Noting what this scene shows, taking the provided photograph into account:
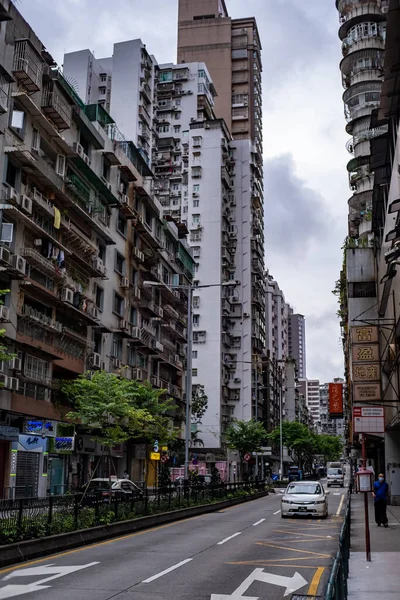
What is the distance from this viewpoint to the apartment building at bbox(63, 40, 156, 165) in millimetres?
86312

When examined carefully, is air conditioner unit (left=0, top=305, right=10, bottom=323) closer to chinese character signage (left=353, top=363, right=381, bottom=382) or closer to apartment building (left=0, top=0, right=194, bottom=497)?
apartment building (left=0, top=0, right=194, bottom=497)

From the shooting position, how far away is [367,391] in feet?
122

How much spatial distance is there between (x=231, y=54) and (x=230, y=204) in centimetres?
2739

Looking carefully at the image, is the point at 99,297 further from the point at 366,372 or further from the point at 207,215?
the point at 207,215

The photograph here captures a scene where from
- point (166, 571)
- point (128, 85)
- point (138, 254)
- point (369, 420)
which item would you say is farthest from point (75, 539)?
point (128, 85)

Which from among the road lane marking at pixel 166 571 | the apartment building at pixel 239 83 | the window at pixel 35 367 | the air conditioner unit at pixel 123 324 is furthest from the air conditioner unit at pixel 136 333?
the apartment building at pixel 239 83

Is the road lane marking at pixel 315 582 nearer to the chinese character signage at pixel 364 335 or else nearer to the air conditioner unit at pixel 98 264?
the chinese character signage at pixel 364 335

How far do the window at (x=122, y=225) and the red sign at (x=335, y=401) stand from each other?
5479 cm

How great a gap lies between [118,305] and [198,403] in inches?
1220

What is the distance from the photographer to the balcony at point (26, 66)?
33281mm

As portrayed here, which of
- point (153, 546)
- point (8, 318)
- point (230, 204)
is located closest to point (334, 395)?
point (230, 204)

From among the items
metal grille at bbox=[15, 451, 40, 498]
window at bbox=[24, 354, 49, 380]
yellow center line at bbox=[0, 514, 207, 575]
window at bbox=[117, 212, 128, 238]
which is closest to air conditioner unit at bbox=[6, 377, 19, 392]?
window at bbox=[24, 354, 49, 380]

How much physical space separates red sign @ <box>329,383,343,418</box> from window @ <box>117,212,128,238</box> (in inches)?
2157

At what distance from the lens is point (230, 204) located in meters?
93.9
